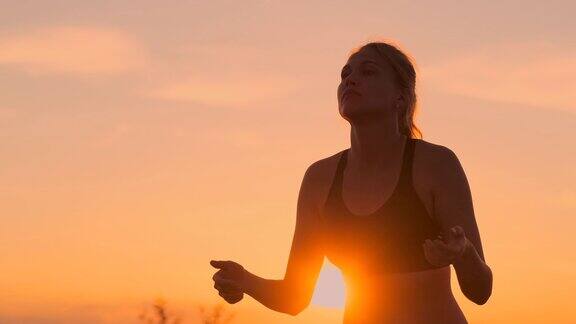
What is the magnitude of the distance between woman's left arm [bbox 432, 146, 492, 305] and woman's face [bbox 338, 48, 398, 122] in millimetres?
507

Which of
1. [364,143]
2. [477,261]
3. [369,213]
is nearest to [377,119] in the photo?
[364,143]

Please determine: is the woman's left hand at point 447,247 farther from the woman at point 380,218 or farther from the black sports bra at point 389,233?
the black sports bra at point 389,233

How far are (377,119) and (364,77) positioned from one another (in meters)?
0.26

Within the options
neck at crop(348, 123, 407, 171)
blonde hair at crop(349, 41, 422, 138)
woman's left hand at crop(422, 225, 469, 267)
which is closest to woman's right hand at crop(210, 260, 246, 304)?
neck at crop(348, 123, 407, 171)

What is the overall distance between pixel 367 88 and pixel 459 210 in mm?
947

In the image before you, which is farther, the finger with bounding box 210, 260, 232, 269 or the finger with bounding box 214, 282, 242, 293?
the finger with bounding box 214, 282, 242, 293

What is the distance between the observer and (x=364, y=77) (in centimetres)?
699

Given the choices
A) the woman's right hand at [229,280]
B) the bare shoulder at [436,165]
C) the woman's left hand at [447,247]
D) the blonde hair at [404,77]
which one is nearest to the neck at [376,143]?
the blonde hair at [404,77]

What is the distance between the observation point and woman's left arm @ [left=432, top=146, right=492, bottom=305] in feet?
20.9

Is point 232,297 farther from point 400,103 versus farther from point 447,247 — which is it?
point 447,247

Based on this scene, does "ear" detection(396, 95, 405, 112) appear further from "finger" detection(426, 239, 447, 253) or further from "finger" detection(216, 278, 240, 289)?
"finger" detection(426, 239, 447, 253)

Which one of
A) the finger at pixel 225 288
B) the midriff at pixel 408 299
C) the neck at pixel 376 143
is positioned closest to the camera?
the midriff at pixel 408 299

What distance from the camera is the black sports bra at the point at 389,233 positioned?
6.55 m

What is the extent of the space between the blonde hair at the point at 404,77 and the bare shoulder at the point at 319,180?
0.47m
